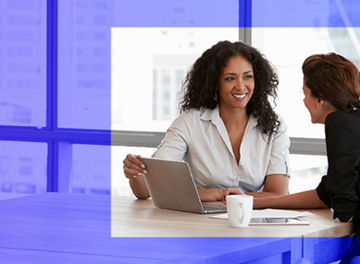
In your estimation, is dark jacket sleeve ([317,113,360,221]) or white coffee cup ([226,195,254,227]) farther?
dark jacket sleeve ([317,113,360,221])

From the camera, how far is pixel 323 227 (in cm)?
198

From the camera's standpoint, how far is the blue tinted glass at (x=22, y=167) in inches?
228

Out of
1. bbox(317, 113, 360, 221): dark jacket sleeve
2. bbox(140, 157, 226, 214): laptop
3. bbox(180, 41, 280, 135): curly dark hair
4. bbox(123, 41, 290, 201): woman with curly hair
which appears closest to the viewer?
bbox(317, 113, 360, 221): dark jacket sleeve

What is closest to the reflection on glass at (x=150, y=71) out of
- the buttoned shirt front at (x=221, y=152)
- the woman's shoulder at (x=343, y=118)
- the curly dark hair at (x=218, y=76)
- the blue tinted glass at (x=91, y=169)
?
the blue tinted glass at (x=91, y=169)

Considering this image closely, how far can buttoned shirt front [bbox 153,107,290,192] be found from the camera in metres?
2.72

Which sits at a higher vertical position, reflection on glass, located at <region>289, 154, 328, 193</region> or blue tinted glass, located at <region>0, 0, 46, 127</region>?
blue tinted glass, located at <region>0, 0, 46, 127</region>

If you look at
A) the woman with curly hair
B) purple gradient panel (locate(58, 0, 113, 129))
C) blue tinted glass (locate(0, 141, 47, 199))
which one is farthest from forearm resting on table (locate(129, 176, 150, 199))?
blue tinted glass (locate(0, 141, 47, 199))

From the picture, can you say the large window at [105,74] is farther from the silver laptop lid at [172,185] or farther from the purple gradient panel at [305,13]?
the silver laptop lid at [172,185]

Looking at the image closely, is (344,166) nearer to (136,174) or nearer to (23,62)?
(136,174)

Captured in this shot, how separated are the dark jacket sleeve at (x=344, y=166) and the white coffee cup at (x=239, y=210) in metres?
0.30

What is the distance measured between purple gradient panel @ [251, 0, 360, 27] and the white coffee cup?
284 centimetres

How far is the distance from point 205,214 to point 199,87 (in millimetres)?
869

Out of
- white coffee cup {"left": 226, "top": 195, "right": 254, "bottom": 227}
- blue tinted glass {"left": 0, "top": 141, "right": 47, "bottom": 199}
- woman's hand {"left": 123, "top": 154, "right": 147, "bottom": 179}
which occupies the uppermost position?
woman's hand {"left": 123, "top": 154, "right": 147, "bottom": 179}

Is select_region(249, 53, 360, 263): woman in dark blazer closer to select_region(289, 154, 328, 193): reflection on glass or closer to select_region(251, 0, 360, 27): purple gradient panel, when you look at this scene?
select_region(289, 154, 328, 193): reflection on glass
